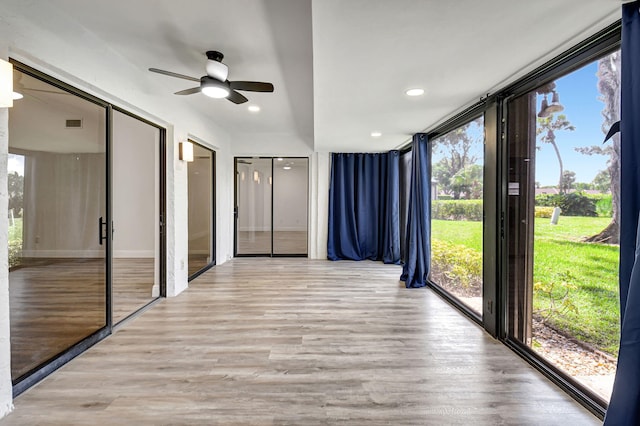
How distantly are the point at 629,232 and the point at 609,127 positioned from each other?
0.70 meters

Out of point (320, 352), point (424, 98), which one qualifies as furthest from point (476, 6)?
point (320, 352)

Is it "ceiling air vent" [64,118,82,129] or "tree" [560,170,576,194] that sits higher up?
"ceiling air vent" [64,118,82,129]

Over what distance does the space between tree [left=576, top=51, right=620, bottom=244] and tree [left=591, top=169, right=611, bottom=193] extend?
0.05 ft

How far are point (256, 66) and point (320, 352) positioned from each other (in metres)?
2.67

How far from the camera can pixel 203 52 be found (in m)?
2.66

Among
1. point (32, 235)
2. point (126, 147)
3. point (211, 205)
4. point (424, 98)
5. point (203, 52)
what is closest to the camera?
point (32, 235)

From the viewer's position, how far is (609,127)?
1725 millimetres

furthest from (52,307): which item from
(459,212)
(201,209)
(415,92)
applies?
(459,212)

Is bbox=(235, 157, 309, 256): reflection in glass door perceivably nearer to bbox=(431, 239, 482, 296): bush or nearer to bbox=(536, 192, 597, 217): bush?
bbox=(431, 239, 482, 296): bush

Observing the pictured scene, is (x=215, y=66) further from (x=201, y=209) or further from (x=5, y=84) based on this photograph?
(x=201, y=209)

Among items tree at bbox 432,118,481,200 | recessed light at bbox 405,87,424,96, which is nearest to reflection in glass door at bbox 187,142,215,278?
recessed light at bbox 405,87,424,96

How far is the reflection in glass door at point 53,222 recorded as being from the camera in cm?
200

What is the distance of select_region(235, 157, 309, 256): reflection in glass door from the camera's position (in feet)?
21.2

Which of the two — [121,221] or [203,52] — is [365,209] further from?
[121,221]
